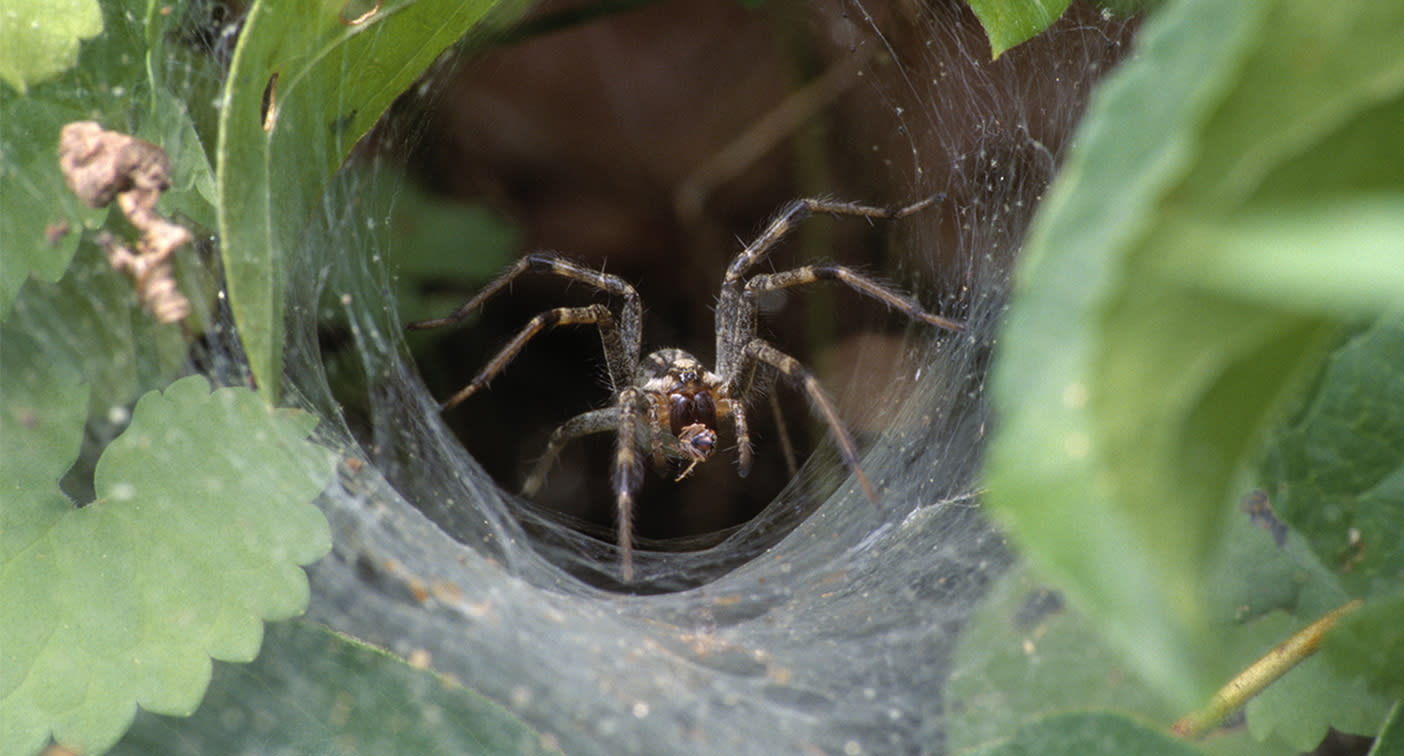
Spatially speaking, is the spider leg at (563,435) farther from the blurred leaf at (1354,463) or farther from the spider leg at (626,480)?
the blurred leaf at (1354,463)

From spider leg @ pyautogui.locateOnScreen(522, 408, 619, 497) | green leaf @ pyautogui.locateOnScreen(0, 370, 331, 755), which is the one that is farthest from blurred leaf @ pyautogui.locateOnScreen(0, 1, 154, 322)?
spider leg @ pyautogui.locateOnScreen(522, 408, 619, 497)

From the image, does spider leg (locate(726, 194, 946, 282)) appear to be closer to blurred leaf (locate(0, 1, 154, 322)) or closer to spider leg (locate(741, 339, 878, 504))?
spider leg (locate(741, 339, 878, 504))

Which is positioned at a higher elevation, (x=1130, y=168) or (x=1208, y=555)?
(x=1130, y=168)

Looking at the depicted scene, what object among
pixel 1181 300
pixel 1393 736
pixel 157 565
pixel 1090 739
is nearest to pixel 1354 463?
pixel 1393 736

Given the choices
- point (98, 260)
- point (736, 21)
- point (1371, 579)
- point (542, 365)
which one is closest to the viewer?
point (1371, 579)

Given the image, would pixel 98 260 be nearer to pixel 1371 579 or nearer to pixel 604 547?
pixel 604 547

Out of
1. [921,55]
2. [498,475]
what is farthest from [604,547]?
[921,55]

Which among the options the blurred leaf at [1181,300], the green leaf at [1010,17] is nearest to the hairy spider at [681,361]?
the green leaf at [1010,17]
